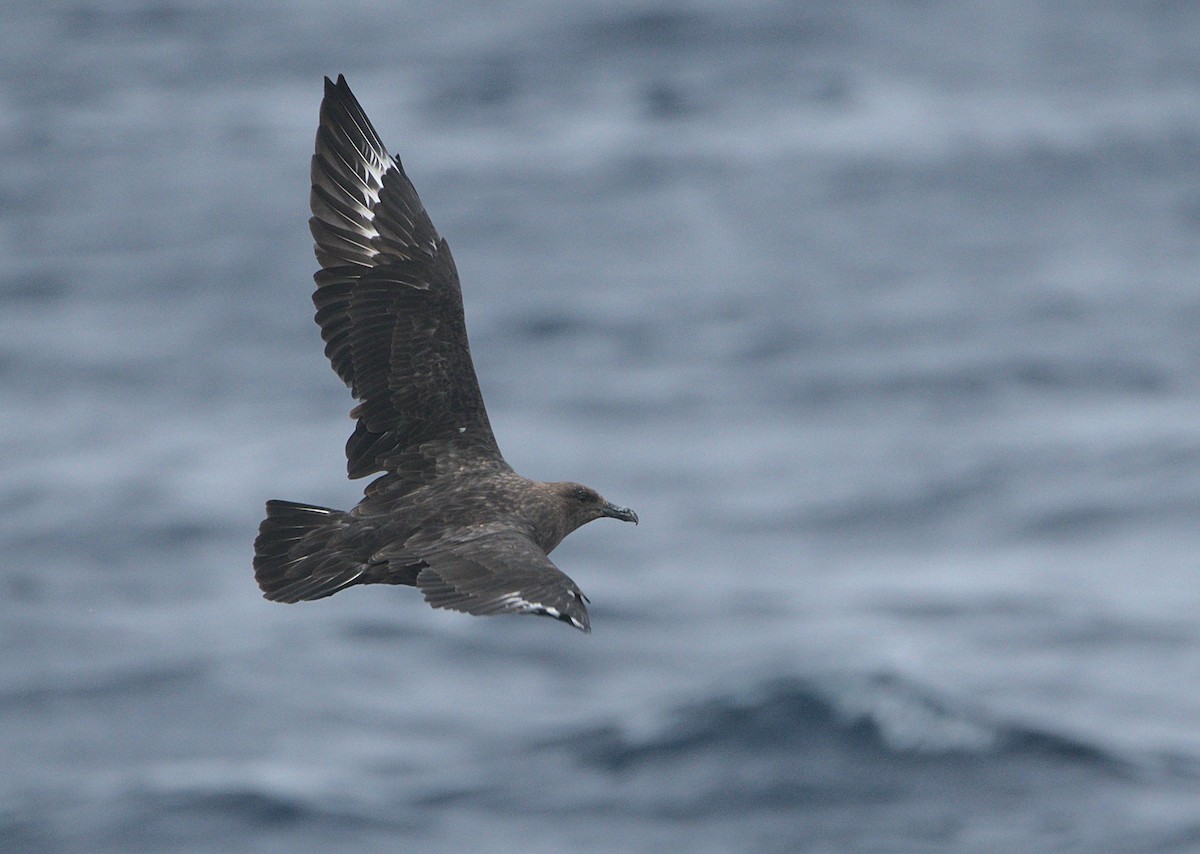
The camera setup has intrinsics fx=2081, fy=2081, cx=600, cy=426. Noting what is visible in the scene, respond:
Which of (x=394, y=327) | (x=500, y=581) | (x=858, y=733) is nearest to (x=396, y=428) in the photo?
(x=394, y=327)

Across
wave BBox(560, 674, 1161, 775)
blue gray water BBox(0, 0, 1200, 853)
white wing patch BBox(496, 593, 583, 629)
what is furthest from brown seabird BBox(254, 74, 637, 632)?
wave BBox(560, 674, 1161, 775)

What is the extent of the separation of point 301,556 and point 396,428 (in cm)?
102

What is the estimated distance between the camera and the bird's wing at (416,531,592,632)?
9.78m

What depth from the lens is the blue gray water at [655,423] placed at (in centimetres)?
3766

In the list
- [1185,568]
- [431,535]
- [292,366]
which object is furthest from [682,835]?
[431,535]

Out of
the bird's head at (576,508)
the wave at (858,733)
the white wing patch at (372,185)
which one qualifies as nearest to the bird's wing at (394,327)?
the white wing patch at (372,185)

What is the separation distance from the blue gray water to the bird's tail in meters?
24.8

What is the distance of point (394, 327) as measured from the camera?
476 inches

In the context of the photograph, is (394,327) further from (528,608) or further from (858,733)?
(858,733)

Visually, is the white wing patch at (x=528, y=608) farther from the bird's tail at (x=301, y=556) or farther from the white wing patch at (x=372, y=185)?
the white wing patch at (x=372, y=185)

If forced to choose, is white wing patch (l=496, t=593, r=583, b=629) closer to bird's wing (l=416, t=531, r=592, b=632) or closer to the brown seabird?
bird's wing (l=416, t=531, r=592, b=632)

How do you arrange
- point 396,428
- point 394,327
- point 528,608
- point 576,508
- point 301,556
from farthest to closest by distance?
point 394,327 → point 396,428 → point 576,508 → point 301,556 → point 528,608

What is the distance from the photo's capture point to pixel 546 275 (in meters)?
49.4

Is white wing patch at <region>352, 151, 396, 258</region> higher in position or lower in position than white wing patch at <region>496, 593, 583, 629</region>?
higher
